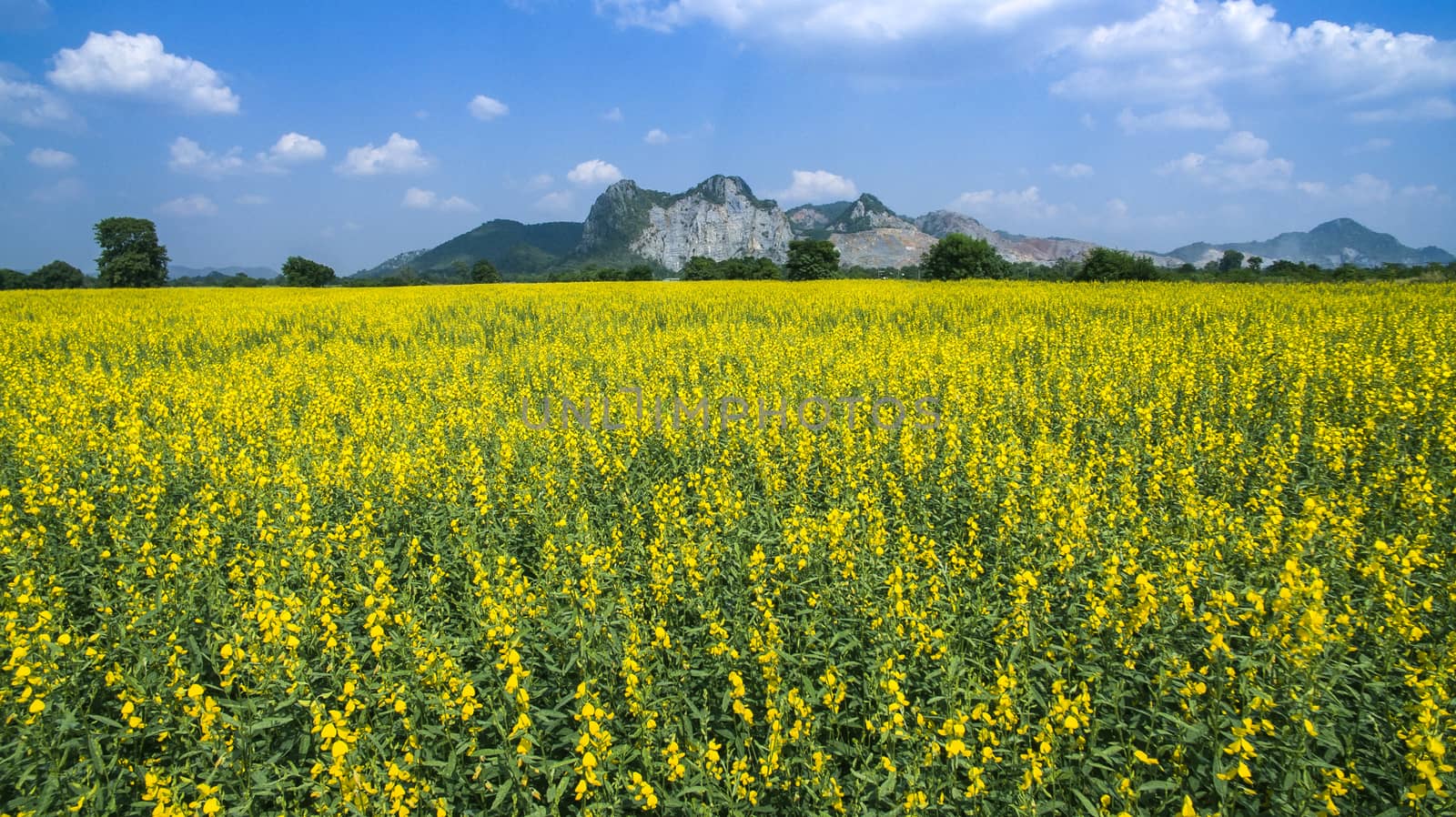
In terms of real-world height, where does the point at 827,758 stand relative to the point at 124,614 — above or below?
below

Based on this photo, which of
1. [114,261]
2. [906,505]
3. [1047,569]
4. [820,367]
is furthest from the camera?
[114,261]

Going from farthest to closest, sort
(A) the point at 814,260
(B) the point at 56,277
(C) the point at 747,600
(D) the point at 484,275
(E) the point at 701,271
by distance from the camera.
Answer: (B) the point at 56,277 < (E) the point at 701,271 < (A) the point at 814,260 < (D) the point at 484,275 < (C) the point at 747,600

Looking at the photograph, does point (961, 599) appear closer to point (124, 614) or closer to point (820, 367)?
point (124, 614)

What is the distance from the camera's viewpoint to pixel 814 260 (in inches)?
2272

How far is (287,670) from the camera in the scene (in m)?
3.54

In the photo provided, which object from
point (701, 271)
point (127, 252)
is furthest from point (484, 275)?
point (127, 252)

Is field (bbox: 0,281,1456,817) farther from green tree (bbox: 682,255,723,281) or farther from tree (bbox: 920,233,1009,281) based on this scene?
green tree (bbox: 682,255,723,281)

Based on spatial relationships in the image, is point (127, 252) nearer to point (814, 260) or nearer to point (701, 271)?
point (701, 271)

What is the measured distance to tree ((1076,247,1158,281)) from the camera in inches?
1585

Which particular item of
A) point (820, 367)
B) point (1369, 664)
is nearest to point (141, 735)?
point (1369, 664)

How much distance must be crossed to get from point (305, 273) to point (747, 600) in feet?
228

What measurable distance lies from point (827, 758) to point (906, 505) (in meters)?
3.41

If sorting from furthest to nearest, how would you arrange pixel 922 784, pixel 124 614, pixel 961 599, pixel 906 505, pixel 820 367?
pixel 820 367 < pixel 906 505 < pixel 961 599 < pixel 124 614 < pixel 922 784

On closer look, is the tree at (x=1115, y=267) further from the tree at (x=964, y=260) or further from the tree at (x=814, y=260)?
the tree at (x=814, y=260)
